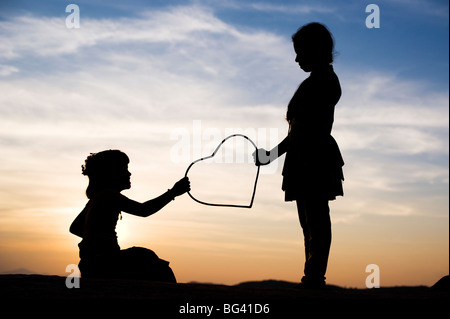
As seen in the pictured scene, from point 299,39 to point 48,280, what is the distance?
3762 millimetres

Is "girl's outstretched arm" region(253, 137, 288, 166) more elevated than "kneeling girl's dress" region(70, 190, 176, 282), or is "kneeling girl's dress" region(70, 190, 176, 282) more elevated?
"girl's outstretched arm" region(253, 137, 288, 166)

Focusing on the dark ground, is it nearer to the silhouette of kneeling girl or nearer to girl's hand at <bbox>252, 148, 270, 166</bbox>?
the silhouette of kneeling girl

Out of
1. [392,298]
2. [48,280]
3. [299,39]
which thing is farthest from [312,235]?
[48,280]

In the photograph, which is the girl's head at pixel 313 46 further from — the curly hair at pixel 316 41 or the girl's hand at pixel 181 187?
the girl's hand at pixel 181 187

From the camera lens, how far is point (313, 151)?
625cm

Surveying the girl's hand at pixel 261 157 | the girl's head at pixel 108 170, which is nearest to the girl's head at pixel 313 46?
the girl's hand at pixel 261 157

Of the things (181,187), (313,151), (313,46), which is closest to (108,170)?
(181,187)

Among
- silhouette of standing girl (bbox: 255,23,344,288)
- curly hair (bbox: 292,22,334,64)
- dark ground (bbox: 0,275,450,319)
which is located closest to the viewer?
dark ground (bbox: 0,275,450,319)

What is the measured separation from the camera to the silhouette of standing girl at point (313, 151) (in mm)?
6016

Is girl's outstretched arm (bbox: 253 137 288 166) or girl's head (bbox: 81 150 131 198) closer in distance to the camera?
girl's outstretched arm (bbox: 253 137 288 166)

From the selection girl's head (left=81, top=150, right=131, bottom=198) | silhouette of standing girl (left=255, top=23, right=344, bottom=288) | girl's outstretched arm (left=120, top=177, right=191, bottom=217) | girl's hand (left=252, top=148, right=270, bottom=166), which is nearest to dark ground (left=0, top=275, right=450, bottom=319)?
silhouette of standing girl (left=255, top=23, right=344, bottom=288)

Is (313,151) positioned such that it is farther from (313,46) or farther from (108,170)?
(108,170)

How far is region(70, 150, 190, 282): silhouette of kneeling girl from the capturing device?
6656mm
